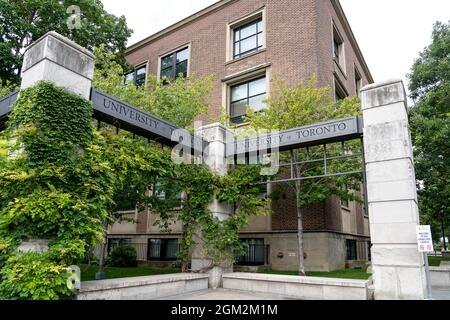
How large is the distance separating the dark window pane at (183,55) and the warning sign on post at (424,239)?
1871 cm

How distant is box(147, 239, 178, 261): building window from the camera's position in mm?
19609

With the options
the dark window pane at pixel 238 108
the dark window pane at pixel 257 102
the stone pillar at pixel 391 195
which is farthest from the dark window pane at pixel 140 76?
the stone pillar at pixel 391 195

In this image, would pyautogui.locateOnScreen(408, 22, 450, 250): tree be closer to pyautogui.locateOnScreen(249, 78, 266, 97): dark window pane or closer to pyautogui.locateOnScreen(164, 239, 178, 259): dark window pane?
pyautogui.locateOnScreen(249, 78, 266, 97): dark window pane

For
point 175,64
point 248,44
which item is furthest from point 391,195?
point 175,64

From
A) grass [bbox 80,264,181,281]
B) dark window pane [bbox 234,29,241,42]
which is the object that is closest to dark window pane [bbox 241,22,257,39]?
dark window pane [bbox 234,29,241,42]

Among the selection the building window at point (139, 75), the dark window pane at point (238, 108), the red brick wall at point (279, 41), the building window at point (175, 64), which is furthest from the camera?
the building window at point (139, 75)

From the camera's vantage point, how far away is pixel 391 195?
8016mm

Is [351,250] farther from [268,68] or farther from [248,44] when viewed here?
[248,44]

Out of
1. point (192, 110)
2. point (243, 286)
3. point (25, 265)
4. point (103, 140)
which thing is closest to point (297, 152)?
point (192, 110)

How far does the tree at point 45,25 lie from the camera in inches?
694

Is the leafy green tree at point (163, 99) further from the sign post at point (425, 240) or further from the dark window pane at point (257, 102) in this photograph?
the sign post at point (425, 240)

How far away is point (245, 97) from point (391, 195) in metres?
12.3

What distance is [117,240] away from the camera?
22.7 metres

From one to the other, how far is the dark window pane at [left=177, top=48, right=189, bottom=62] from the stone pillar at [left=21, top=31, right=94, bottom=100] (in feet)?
51.7
